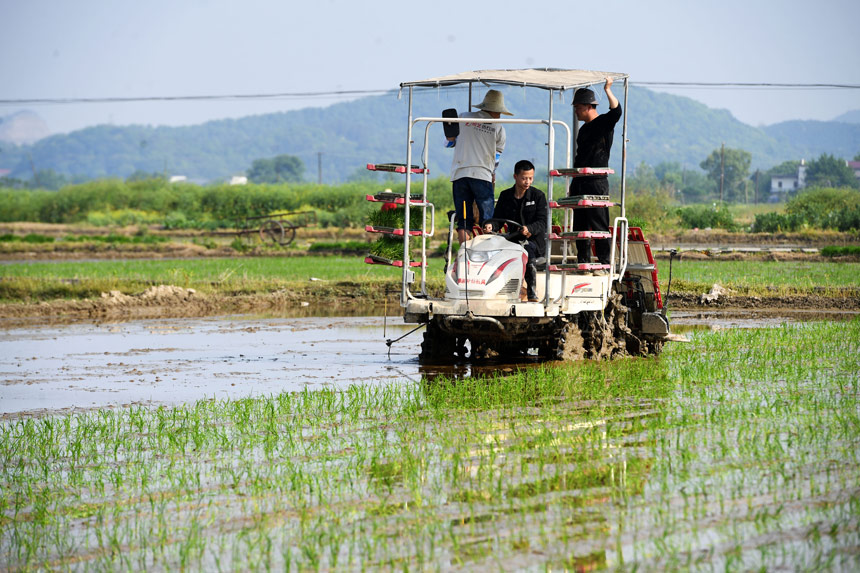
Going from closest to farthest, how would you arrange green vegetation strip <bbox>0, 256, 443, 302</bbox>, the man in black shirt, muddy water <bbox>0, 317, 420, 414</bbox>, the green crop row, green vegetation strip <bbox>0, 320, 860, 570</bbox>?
green vegetation strip <bbox>0, 320, 860, 570</bbox>, muddy water <bbox>0, 317, 420, 414</bbox>, the man in black shirt, green vegetation strip <bbox>0, 256, 443, 302</bbox>, the green crop row

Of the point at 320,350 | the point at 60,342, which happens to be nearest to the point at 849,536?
the point at 320,350

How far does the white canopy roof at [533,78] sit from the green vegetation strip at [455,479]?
10.8ft

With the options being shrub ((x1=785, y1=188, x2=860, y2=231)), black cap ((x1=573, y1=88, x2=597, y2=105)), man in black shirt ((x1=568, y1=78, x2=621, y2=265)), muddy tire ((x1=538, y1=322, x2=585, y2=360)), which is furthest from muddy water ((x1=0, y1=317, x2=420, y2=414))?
shrub ((x1=785, y1=188, x2=860, y2=231))

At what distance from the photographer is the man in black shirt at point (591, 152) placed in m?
12.0

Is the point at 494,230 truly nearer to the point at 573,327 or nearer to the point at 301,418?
the point at 573,327

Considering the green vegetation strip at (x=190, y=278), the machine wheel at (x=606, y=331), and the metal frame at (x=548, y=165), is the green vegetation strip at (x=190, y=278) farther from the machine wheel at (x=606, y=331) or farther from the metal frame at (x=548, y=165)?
the metal frame at (x=548, y=165)

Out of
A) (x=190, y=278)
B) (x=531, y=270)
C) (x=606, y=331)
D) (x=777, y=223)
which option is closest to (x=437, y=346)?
(x=531, y=270)

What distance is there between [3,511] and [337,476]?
2.17 metres

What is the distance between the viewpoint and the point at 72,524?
6.43 meters

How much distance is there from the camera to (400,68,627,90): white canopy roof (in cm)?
1152

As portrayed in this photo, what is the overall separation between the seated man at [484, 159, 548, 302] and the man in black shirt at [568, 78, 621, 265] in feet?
1.49

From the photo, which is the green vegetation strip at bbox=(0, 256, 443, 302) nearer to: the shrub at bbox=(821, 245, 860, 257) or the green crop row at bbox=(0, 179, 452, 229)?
the shrub at bbox=(821, 245, 860, 257)

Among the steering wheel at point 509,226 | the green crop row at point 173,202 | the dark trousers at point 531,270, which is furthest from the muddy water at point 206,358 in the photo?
the green crop row at point 173,202

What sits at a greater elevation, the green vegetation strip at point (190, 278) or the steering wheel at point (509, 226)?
the steering wheel at point (509, 226)
